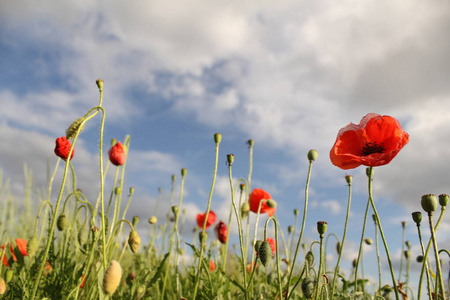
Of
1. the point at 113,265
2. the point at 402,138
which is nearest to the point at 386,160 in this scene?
the point at 402,138

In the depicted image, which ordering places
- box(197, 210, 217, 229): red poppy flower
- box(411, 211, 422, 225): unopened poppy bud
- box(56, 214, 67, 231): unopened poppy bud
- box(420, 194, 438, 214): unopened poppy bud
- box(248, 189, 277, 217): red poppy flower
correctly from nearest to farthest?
1. box(420, 194, 438, 214): unopened poppy bud
2. box(411, 211, 422, 225): unopened poppy bud
3. box(56, 214, 67, 231): unopened poppy bud
4. box(248, 189, 277, 217): red poppy flower
5. box(197, 210, 217, 229): red poppy flower

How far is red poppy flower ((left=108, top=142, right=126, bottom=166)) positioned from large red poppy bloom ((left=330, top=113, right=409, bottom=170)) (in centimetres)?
118

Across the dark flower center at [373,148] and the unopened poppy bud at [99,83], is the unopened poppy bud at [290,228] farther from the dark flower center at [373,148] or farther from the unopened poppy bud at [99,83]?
the unopened poppy bud at [99,83]

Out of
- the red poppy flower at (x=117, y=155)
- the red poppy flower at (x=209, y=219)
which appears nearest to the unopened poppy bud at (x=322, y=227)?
the red poppy flower at (x=117, y=155)

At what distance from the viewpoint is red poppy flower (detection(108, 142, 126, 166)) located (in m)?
2.20

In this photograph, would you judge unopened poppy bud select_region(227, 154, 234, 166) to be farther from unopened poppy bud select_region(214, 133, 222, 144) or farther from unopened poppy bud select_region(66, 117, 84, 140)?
unopened poppy bud select_region(66, 117, 84, 140)

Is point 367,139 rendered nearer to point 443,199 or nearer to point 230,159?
point 443,199

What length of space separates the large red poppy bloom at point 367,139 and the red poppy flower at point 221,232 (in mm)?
1383

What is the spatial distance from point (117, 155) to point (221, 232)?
1.00 m

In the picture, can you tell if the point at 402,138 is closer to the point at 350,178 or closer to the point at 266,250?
the point at 350,178

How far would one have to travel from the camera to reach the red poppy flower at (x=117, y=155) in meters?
2.20

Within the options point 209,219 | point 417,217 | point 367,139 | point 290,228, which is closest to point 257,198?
point 290,228

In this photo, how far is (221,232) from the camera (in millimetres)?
2814

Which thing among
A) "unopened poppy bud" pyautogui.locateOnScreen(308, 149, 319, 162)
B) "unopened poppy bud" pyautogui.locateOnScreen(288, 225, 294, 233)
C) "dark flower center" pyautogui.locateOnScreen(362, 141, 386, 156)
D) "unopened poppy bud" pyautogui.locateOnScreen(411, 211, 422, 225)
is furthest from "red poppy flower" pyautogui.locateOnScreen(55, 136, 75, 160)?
"unopened poppy bud" pyautogui.locateOnScreen(288, 225, 294, 233)
